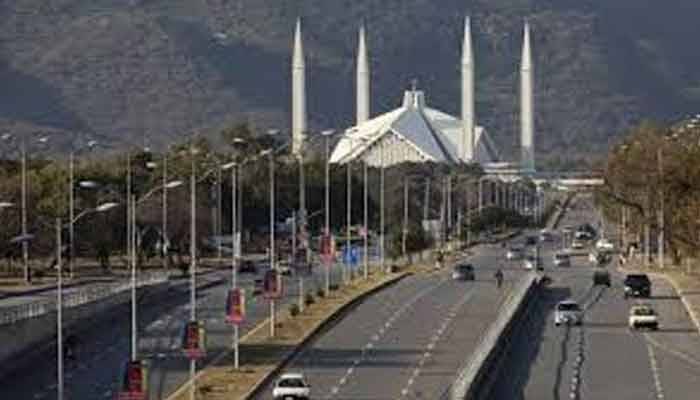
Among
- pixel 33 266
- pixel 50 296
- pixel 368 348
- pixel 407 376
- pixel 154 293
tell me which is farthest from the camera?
pixel 33 266

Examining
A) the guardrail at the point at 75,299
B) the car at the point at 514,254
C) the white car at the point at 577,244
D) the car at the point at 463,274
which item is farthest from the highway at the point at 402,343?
the white car at the point at 577,244

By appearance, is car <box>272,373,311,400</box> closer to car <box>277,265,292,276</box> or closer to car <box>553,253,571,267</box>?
car <box>277,265,292,276</box>

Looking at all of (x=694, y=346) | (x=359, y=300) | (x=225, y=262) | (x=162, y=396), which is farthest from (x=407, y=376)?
(x=225, y=262)

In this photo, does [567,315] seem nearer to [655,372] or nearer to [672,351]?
[672,351]

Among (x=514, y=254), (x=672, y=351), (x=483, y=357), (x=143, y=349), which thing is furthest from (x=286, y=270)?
(x=483, y=357)

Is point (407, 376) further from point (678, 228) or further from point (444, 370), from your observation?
point (678, 228)

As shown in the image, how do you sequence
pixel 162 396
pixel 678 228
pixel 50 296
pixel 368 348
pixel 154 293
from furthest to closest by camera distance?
pixel 678 228 < pixel 154 293 < pixel 50 296 < pixel 368 348 < pixel 162 396

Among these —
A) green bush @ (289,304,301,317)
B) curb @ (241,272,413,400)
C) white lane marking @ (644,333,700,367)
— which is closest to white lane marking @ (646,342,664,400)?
white lane marking @ (644,333,700,367)
